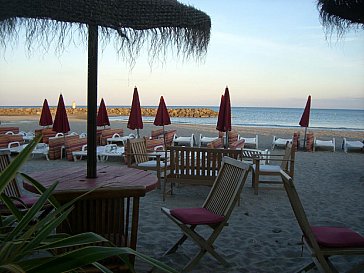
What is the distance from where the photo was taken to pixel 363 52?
238 inches

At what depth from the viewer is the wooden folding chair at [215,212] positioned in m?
3.36

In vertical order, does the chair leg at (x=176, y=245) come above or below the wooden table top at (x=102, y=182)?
below

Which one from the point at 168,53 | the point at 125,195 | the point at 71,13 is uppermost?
the point at 71,13

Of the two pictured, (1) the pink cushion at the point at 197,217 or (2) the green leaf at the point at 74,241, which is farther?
(1) the pink cushion at the point at 197,217

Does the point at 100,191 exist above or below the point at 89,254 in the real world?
below

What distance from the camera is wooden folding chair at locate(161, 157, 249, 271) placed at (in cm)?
336

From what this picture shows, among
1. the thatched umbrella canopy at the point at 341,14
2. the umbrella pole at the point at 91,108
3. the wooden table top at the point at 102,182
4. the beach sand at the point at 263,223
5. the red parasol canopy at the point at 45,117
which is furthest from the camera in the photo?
the red parasol canopy at the point at 45,117

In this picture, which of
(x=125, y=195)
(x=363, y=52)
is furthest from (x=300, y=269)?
(x=363, y=52)

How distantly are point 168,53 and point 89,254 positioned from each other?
2.40 metres

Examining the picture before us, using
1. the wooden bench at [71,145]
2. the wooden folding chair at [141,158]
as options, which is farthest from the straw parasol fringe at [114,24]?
the wooden bench at [71,145]

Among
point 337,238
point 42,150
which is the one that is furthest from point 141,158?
point 337,238

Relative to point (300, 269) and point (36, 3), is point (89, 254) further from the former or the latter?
point (300, 269)

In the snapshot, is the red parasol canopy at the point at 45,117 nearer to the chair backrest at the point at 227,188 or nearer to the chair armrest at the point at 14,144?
the chair armrest at the point at 14,144

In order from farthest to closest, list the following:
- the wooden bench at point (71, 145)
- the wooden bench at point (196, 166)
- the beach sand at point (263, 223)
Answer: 1. the wooden bench at point (71, 145)
2. the wooden bench at point (196, 166)
3. the beach sand at point (263, 223)
